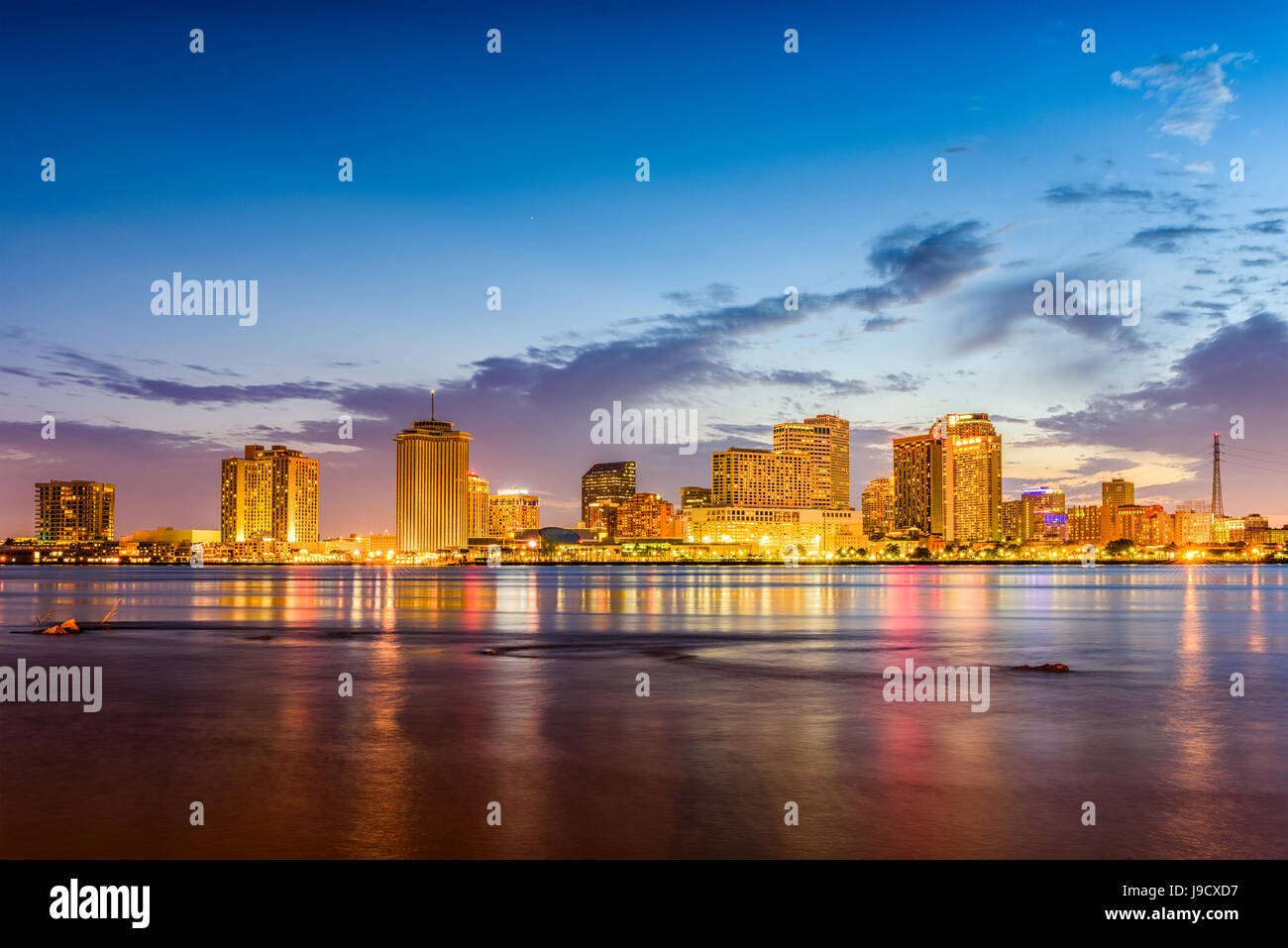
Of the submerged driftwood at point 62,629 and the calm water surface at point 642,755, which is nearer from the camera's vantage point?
the calm water surface at point 642,755

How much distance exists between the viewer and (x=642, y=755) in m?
19.1

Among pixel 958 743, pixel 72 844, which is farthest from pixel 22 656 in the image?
pixel 958 743

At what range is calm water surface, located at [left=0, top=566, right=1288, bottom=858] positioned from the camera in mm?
13523

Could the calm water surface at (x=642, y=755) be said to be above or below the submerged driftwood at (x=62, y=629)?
above

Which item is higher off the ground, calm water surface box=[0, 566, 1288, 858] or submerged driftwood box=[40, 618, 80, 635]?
calm water surface box=[0, 566, 1288, 858]

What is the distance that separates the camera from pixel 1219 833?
13.6m

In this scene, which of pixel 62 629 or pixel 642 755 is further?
pixel 62 629

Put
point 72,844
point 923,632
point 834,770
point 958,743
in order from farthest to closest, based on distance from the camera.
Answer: point 923,632, point 958,743, point 834,770, point 72,844

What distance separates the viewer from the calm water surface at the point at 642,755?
13.5 metres

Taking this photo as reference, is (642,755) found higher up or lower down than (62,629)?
higher up

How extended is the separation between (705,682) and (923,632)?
79.1 ft

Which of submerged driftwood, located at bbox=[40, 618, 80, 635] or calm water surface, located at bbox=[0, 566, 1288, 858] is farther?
submerged driftwood, located at bbox=[40, 618, 80, 635]
